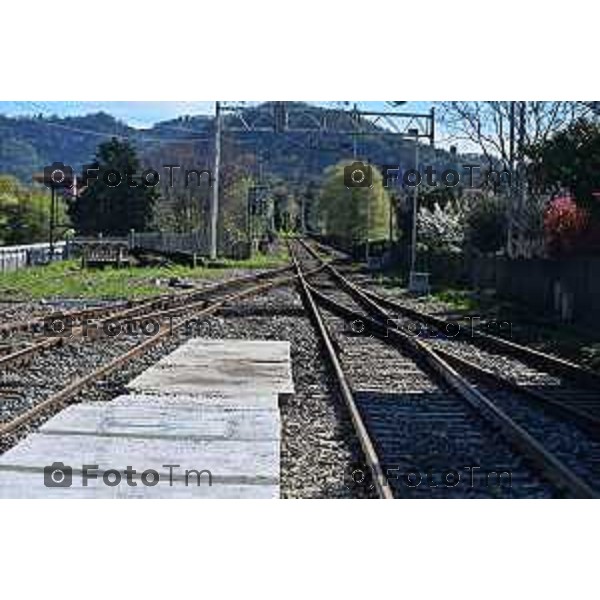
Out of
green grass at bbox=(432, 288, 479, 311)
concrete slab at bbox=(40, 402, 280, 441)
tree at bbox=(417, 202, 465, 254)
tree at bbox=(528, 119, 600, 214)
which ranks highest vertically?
tree at bbox=(528, 119, 600, 214)

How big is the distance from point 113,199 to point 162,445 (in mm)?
43197

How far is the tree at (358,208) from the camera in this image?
186 feet

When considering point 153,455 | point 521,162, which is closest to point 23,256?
point 521,162

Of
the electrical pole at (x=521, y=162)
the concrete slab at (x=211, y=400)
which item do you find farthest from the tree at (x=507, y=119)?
the concrete slab at (x=211, y=400)

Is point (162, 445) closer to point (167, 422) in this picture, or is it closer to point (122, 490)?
point (167, 422)

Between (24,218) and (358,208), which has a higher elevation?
(358,208)

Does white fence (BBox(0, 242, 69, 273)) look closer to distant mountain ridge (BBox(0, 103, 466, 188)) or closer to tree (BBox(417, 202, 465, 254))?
distant mountain ridge (BBox(0, 103, 466, 188))

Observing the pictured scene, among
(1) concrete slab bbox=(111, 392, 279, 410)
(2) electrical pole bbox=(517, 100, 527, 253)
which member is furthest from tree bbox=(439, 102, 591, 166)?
(1) concrete slab bbox=(111, 392, 279, 410)

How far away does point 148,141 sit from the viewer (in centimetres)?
6038

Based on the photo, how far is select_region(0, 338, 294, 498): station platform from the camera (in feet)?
24.9

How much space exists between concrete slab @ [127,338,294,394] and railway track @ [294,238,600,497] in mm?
742
